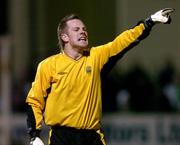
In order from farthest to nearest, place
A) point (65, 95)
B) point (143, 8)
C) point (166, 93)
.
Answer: point (143, 8), point (166, 93), point (65, 95)

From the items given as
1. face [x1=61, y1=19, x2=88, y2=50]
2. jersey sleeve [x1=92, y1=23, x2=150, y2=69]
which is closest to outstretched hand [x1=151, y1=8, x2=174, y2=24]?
jersey sleeve [x1=92, y1=23, x2=150, y2=69]

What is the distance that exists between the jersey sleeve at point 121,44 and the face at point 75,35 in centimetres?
23

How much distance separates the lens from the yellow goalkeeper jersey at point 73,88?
9.13 meters

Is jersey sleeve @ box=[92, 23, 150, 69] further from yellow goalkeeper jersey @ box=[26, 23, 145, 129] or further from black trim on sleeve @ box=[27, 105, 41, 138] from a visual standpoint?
black trim on sleeve @ box=[27, 105, 41, 138]

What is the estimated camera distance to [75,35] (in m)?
9.24

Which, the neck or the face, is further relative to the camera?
the neck

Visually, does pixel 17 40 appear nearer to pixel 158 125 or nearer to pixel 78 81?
pixel 158 125

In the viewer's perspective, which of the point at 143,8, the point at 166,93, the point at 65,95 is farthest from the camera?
the point at 143,8

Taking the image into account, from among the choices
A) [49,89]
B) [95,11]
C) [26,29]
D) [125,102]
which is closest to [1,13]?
[26,29]

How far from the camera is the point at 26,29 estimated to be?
2281 centimetres

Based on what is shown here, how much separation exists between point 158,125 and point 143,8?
5.09 m

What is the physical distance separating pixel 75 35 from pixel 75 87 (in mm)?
517

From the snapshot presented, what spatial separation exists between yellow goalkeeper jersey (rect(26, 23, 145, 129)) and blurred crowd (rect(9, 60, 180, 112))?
814 centimetres

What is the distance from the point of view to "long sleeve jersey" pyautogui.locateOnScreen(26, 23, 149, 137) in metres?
9.13
